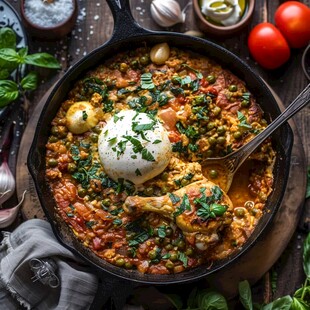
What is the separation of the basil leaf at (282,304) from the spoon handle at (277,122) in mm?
1382

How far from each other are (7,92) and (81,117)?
920 millimetres

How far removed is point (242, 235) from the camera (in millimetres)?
6375

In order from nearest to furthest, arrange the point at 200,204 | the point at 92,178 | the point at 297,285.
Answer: the point at 200,204
the point at 92,178
the point at 297,285

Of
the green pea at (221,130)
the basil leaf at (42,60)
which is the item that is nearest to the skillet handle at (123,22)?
the basil leaf at (42,60)

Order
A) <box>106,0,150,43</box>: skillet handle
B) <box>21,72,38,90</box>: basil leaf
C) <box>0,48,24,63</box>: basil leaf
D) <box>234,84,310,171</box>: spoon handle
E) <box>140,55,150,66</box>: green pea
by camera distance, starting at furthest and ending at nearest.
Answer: <box>21,72,38,90</box>: basil leaf < <box>0,48,24,63</box>: basil leaf < <box>140,55,150,66</box>: green pea < <box>106,0,150,43</box>: skillet handle < <box>234,84,310,171</box>: spoon handle

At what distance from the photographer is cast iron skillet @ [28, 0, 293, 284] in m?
6.19

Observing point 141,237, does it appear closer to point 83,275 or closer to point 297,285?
point 83,275

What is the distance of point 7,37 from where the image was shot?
684 cm

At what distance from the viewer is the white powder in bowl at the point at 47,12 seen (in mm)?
7012

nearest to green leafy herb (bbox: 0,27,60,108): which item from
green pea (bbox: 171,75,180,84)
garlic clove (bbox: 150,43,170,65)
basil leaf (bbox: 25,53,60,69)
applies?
basil leaf (bbox: 25,53,60,69)

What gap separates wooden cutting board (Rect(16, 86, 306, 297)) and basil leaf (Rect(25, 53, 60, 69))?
454 millimetres

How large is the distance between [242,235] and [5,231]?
2.44m

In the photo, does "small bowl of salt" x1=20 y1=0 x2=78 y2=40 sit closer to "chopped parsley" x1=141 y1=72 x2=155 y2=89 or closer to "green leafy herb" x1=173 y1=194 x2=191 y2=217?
"chopped parsley" x1=141 y1=72 x2=155 y2=89

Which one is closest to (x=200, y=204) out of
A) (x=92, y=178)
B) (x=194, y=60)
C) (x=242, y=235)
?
(x=242, y=235)
